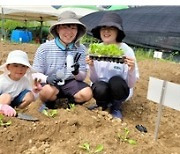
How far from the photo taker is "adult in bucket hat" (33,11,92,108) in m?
3.21

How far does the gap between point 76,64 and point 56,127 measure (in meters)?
0.82

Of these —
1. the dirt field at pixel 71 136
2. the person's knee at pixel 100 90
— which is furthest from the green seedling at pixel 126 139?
the person's knee at pixel 100 90

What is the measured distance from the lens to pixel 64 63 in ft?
10.7

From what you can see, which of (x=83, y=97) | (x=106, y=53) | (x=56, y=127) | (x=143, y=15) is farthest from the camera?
(x=143, y=15)

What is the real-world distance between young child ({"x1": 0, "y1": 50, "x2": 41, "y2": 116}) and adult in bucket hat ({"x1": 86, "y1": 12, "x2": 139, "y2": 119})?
20.3 inches

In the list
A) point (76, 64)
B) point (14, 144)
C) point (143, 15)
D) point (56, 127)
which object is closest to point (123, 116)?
point (76, 64)

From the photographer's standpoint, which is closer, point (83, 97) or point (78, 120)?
point (78, 120)

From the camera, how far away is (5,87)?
310 centimetres

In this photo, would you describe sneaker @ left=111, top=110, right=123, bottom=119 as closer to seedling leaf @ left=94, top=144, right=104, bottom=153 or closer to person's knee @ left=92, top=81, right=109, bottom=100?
person's knee @ left=92, top=81, right=109, bottom=100

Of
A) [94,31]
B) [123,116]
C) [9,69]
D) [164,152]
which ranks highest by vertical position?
[94,31]

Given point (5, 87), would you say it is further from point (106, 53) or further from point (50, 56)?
point (106, 53)

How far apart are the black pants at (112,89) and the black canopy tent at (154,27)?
5450 mm

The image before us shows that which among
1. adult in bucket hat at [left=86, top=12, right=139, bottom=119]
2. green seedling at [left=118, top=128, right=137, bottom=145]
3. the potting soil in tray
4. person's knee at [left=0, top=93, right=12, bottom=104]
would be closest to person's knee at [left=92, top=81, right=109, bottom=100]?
adult in bucket hat at [left=86, top=12, right=139, bottom=119]

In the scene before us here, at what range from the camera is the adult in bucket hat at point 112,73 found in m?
3.22
